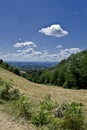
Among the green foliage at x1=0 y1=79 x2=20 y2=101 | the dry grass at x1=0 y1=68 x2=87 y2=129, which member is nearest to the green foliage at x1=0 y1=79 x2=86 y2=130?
the green foliage at x1=0 y1=79 x2=20 y2=101

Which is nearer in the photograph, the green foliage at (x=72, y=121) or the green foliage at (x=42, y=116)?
the green foliage at (x=72, y=121)

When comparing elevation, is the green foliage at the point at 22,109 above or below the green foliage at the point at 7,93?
below

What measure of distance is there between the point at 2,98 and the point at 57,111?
2132 mm

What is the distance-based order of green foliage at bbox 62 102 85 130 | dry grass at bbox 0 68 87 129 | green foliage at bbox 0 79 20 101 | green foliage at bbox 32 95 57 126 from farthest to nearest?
dry grass at bbox 0 68 87 129 < green foliage at bbox 0 79 20 101 < green foliage at bbox 32 95 57 126 < green foliage at bbox 62 102 85 130

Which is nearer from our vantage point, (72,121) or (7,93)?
(72,121)

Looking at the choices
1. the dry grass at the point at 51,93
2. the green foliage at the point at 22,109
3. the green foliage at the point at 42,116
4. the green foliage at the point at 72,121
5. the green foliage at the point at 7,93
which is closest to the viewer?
the green foliage at the point at 72,121

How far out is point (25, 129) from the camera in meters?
6.61

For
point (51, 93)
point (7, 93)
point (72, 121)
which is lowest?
point (72, 121)

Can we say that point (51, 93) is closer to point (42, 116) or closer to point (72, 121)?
point (42, 116)

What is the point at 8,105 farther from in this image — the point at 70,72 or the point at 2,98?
the point at 70,72

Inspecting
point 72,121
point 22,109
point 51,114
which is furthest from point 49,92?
point 72,121

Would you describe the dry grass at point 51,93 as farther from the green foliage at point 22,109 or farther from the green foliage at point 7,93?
the green foliage at point 22,109

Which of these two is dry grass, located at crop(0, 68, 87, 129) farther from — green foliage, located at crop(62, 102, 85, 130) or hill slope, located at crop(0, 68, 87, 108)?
green foliage, located at crop(62, 102, 85, 130)

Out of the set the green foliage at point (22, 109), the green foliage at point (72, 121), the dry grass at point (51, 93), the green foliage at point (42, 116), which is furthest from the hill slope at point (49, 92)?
the green foliage at point (72, 121)
